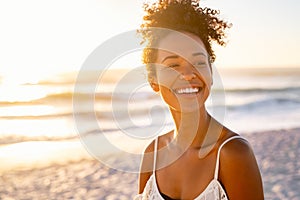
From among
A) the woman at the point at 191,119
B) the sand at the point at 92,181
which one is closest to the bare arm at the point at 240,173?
the woman at the point at 191,119

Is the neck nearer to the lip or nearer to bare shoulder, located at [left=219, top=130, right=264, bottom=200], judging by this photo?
the lip

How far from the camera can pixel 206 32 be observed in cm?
287

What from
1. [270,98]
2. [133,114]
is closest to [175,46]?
[133,114]

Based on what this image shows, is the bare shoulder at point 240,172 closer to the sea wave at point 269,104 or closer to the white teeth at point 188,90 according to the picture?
the white teeth at point 188,90

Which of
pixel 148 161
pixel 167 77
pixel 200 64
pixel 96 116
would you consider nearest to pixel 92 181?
pixel 148 161

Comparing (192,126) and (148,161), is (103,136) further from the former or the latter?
(192,126)

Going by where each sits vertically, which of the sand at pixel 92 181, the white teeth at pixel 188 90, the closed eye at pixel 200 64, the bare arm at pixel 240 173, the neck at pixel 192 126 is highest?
the closed eye at pixel 200 64

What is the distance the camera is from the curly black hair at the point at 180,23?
2.84 metres

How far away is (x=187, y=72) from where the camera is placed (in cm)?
273

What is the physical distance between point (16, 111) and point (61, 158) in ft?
18.6

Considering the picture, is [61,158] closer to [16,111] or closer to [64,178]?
[64,178]

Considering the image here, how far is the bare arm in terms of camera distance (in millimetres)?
2598

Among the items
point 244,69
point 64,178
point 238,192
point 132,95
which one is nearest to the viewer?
point 238,192

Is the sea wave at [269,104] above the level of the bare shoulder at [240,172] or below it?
above
